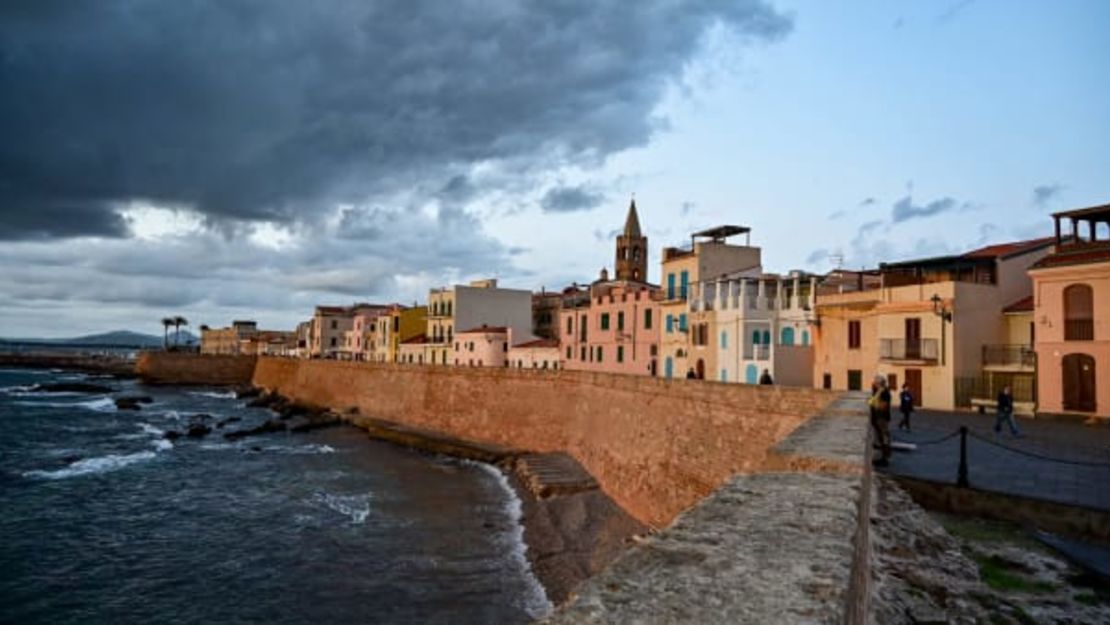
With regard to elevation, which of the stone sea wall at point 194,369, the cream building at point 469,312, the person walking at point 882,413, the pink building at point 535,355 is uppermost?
the cream building at point 469,312

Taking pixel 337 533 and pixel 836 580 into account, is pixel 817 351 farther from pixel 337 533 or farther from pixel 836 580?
pixel 836 580

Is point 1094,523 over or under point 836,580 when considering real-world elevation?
under

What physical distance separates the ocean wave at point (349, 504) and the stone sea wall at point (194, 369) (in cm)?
7524

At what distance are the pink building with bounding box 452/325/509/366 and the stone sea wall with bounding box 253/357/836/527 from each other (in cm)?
871

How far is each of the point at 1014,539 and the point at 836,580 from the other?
6.88m

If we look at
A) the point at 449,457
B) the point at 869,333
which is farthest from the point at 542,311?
the point at 869,333

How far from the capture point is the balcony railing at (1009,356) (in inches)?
1056

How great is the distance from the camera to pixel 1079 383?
23.7 meters

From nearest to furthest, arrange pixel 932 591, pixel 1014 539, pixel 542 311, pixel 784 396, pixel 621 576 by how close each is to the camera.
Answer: pixel 621 576 → pixel 932 591 → pixel 1014 539 → pixel 784 396 → pixel 542 311

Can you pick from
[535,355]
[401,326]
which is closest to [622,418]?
[535,355]

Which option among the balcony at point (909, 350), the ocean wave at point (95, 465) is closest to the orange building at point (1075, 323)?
the balcony at point (909, 350)

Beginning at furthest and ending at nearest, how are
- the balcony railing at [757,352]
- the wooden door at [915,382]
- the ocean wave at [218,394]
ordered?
the ocean wave at [218,394] → the balcony railing at [757,352] → the wooden door at [915,382]

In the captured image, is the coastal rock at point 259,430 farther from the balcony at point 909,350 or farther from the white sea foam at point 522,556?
the balcony at point 909,350

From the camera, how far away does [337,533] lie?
21766 millimetres
